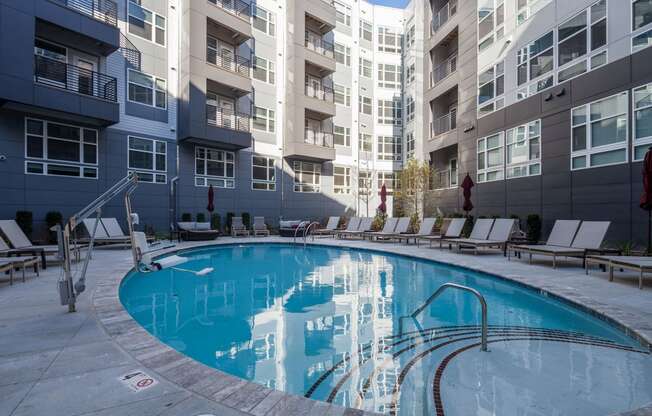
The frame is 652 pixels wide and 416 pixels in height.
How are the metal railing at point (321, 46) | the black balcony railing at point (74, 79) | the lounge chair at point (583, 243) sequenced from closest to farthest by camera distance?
the lounge chair at point (583, 243) < the black balcony railing at point (74, 79) < the metal railing at point (321, 46)

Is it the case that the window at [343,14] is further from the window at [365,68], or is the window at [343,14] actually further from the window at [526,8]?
the window at [526,8]

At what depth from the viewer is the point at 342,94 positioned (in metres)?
26.0

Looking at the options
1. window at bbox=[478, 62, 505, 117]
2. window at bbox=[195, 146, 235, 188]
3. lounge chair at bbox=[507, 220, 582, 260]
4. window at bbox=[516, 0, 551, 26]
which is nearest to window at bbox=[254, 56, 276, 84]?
window at bbox=[195, 146, 235, 188]

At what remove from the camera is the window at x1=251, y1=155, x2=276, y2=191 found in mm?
20656

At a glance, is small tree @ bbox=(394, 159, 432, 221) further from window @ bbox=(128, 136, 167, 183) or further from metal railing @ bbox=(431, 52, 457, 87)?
window @ bbox=(128, 136, 167, 183)

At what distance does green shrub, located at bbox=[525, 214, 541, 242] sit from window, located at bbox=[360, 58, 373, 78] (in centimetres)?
1902

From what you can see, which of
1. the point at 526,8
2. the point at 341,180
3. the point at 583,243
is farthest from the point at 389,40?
the point at 583,243

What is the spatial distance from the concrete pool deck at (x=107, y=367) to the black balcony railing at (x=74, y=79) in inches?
430

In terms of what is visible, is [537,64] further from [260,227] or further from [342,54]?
[342,54]

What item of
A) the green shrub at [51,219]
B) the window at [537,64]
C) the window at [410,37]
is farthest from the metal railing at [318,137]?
the green shrub at [51,219]

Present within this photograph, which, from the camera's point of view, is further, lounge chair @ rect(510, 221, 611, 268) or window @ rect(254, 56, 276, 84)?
window @ rect(254, 56, 276, 84)

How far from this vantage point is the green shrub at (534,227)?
12539 millimetres

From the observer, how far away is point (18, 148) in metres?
12.6

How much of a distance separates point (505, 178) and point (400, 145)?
48.7ft
